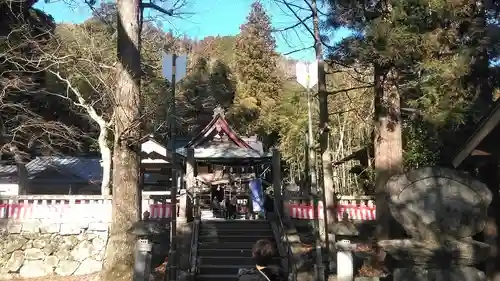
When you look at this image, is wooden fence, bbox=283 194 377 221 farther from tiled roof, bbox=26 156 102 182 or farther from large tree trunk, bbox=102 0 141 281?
tiled roof, bbox=26 156 102 182

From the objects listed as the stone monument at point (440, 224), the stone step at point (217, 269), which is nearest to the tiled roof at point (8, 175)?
the stone step at point (217, 269)

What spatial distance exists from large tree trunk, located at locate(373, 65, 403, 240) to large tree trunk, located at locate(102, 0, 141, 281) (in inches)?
211

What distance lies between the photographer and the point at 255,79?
37.5m

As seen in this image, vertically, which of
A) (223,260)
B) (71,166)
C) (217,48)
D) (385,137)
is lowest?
(223,260)

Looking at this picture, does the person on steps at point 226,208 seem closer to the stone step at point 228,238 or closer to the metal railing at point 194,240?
the metal railing at point 194,240

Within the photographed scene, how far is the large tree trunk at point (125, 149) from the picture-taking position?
8.62 m

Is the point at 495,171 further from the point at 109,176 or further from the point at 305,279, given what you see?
the point at 109,176

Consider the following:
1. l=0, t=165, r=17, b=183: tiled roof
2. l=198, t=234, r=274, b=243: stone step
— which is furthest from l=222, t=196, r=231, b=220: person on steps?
l=0, t=165, r=17, b=183: tiled roof

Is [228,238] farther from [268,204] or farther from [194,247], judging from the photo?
[268,204]

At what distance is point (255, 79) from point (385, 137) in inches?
1025

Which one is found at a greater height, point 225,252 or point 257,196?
point 257,196

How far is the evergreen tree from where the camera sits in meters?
34.9

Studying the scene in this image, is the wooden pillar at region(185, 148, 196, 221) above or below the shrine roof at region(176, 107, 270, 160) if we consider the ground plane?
below

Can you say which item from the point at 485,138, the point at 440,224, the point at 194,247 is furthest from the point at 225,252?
the point at 440,224
